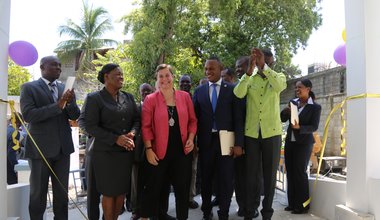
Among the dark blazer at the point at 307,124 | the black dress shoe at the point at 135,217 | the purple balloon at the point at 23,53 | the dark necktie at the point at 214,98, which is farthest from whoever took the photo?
the dark blazer at the point at 307,124

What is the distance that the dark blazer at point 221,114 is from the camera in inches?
152

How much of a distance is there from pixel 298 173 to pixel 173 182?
1.74 m

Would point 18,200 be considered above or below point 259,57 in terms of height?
below

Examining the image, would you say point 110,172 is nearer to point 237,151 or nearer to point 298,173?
point 237,151

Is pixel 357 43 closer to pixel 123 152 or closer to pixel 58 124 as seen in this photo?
pixel 123 152

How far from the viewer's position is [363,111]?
124 inches

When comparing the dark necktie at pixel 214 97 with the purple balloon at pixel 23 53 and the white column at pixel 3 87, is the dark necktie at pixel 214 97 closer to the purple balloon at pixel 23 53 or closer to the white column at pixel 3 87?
the white column at pixel 3 87

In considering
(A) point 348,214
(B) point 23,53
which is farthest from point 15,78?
(A) point 348,214

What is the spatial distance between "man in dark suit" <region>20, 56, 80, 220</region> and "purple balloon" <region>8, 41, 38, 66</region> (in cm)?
44

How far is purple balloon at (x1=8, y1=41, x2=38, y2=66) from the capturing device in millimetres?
3855

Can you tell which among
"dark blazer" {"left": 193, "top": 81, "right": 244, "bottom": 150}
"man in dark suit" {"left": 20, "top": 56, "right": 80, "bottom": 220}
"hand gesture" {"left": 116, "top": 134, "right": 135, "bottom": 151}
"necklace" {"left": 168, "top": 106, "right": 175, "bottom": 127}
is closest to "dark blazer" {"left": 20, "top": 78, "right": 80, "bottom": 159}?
"man in dark suit" {"left": 20, "top": 56, "right": 80, "bottom": 220}

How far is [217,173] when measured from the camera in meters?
4.01

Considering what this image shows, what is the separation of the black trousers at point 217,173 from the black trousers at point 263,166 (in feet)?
0.71

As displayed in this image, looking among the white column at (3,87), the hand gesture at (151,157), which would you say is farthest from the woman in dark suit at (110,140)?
the white column at (3,87)
